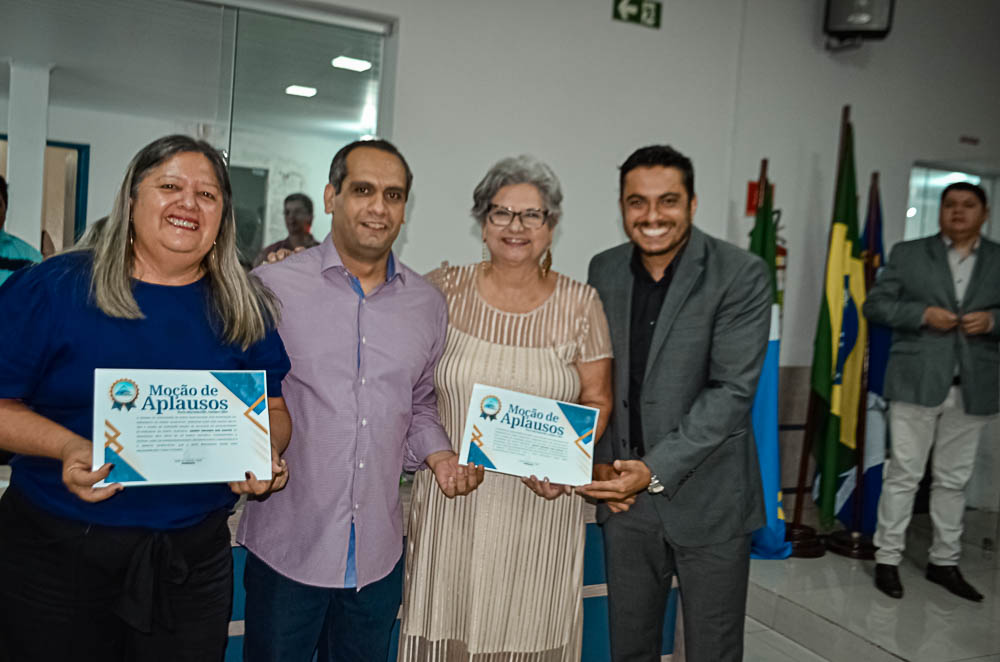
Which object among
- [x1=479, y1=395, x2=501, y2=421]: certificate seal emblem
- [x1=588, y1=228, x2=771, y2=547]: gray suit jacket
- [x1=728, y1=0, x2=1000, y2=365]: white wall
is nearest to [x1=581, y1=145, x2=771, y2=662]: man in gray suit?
[x1=588, y1=228, x2=771, y2=547]: gray suit jacket

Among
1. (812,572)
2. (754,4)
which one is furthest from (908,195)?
(812,572)

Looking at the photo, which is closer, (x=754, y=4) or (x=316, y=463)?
(x=316, y=463)

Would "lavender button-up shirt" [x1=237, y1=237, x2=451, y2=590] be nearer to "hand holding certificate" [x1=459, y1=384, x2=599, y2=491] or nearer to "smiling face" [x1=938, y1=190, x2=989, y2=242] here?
"hand holding certificate" [x1=459, y1=384, x2=599, y2=491]

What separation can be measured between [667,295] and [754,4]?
3326 mm

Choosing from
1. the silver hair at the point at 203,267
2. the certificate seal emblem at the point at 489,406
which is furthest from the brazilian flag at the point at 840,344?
the silver hair at the point at 203,267

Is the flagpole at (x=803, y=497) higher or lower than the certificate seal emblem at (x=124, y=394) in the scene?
lower

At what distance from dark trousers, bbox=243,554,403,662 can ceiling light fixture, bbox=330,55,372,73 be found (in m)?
2.72

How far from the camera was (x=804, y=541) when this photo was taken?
4375 millimetres

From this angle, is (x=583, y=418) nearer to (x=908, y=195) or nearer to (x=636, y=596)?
(x=636, y=596)

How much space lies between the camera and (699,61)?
14.8 feet

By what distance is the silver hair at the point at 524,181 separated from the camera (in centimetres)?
197

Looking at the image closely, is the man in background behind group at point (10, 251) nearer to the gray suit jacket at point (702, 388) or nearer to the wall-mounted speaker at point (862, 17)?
the gray suit jacket at point (702, 388)

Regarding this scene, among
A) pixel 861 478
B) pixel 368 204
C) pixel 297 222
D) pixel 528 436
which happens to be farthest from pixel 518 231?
pixel 861 478

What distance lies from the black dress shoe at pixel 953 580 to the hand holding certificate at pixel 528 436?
284cm
